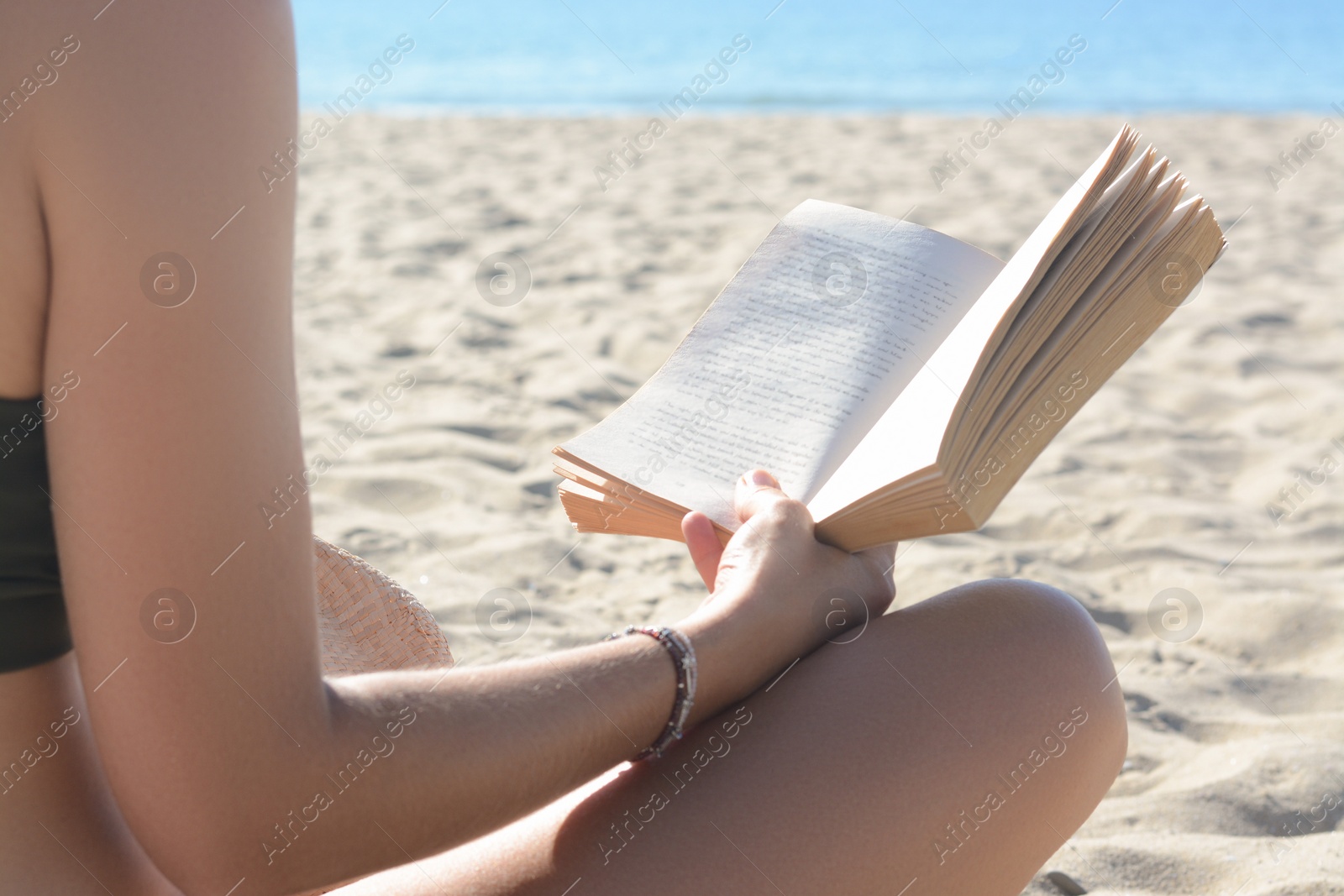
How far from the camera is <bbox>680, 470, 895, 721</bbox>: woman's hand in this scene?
37.6 inches

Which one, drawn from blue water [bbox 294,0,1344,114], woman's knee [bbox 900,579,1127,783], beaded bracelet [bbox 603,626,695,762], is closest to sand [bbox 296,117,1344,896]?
woman's knee [bbox 900,579,1127,783]

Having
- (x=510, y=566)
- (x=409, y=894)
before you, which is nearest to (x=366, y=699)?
(x=409, y=894)

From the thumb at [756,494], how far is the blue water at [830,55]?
525 centimetres

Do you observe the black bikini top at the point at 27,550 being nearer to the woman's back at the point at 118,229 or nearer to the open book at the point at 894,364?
the woman's back at the point at 118,229

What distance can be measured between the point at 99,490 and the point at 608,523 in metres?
0.67

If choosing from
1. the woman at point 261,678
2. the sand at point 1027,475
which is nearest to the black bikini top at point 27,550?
the woman at point 261,678

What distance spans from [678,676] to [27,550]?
0.45 meters

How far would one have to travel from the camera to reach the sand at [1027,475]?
1.73 m

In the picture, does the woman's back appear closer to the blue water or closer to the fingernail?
the fingernail

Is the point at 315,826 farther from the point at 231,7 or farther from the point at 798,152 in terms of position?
the point at 798,152

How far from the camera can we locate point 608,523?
127 centimetres

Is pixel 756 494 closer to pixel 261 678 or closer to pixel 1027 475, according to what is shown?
pixel 261 678

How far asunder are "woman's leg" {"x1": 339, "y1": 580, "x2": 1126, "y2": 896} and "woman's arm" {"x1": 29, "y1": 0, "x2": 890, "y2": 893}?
0.67 ft

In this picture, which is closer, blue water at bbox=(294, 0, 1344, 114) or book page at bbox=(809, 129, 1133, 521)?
book page at bbox=(809, 129, 1133, 521)
